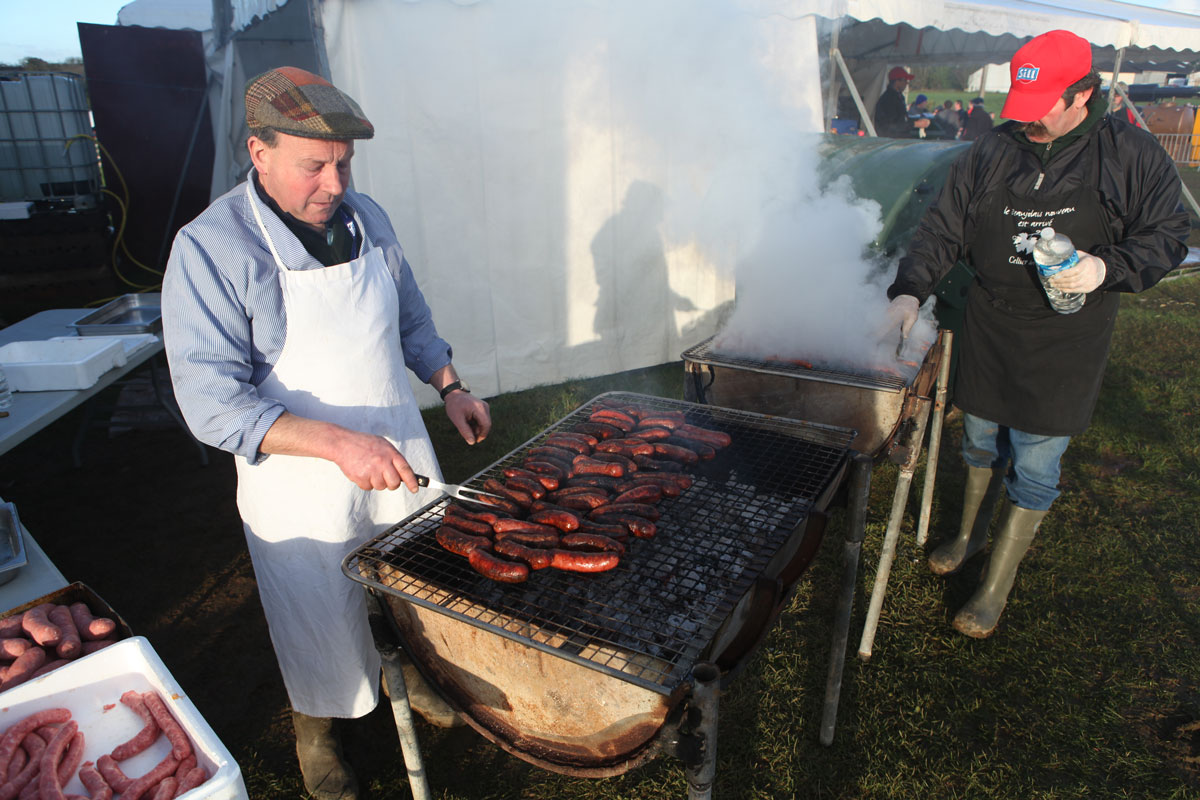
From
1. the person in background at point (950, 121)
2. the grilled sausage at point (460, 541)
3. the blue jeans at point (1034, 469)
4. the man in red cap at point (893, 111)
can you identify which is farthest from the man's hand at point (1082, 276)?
the person in background at point (950, 121)

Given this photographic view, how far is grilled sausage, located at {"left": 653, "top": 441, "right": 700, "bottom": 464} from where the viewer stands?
2855mm

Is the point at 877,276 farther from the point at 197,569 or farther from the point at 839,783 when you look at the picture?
the point at 197,569

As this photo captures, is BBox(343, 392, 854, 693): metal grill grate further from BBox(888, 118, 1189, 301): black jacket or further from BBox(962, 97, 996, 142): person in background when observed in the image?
BBox(962, 97, 996, 142): person in background

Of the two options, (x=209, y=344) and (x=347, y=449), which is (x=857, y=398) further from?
(x=209, y=344)

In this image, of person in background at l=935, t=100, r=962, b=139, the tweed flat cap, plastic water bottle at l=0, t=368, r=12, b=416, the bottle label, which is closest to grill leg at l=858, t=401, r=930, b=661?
the bottle label

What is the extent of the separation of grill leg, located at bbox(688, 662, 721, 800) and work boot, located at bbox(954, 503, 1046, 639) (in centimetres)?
277

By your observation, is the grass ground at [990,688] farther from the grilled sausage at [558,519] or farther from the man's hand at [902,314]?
the man's hand at [902,314]

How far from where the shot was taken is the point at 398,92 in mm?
5746

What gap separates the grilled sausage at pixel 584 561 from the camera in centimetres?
216

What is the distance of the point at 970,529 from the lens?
4500 mm

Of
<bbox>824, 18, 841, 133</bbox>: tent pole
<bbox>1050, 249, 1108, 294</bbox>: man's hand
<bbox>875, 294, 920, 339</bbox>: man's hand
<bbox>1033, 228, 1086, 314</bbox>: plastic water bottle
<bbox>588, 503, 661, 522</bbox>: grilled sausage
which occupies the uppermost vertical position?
<bbox>824, 18, 841, 133</bbox>: tent pole

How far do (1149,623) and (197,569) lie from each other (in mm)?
5894

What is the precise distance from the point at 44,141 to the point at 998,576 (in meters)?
12.4

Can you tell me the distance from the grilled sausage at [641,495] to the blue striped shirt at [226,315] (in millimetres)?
1195
